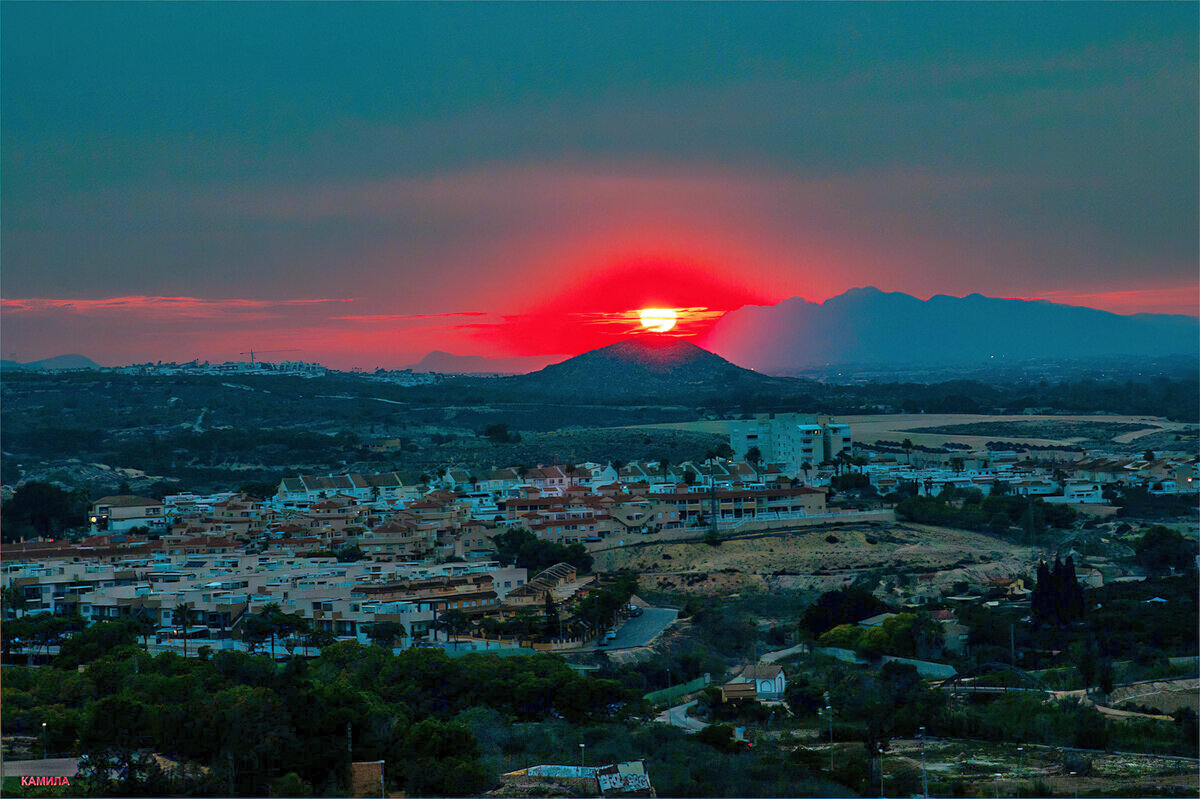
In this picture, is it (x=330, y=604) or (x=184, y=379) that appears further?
(x=184, y=379)

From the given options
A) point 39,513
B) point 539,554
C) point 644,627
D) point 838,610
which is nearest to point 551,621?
point 644,627

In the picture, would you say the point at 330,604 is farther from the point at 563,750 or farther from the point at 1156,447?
the point at 1156,447

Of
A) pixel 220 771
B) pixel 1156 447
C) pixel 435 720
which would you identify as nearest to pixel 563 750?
pixel 435 720

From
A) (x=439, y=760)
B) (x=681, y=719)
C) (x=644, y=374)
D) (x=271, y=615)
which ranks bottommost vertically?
(x=681, y=719)

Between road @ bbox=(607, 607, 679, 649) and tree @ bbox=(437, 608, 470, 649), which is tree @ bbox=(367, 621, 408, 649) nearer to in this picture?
tree @ bbox=(437, 608, 470, 649)

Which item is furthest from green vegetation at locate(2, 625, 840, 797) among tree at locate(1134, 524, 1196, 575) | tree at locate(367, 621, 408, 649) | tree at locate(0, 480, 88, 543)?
tree at locate(0, 480, 88, 543)

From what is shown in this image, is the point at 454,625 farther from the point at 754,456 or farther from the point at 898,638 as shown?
the point at 754,456

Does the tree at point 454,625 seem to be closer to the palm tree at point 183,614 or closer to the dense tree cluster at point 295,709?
the dense tree cluster at point 295,709
